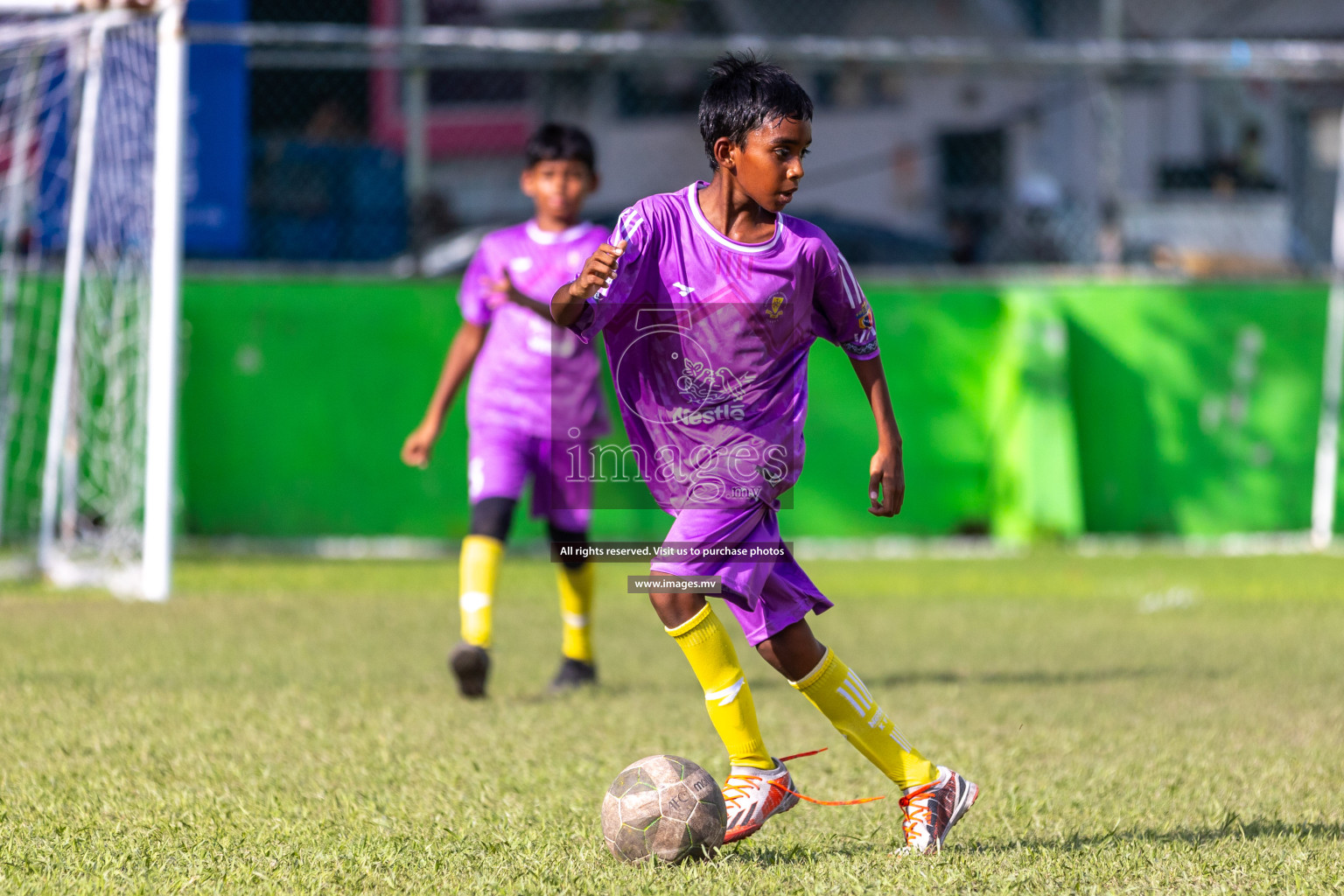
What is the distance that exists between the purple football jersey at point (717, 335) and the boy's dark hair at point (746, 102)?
19 cm

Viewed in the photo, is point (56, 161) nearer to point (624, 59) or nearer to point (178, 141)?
point (178, 141)

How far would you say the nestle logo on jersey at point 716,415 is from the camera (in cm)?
379

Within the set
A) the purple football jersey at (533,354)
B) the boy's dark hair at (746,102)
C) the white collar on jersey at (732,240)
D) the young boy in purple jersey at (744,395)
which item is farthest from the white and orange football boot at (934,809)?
the purple football jersey at (533,354)

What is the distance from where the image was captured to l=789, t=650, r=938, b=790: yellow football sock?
3.80m

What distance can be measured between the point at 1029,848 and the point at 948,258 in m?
10.9

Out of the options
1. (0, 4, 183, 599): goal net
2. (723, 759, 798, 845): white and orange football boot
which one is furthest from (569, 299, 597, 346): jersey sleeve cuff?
(0, 4, 183, 599): goal net

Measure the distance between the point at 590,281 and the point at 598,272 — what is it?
0.03 metres

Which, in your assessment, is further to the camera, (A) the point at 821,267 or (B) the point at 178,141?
(B) the point at 178,141

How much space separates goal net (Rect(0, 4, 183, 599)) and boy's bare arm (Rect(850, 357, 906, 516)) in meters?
5.20

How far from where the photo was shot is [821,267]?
3.80 metres

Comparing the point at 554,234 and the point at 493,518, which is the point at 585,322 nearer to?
the point at 493,518

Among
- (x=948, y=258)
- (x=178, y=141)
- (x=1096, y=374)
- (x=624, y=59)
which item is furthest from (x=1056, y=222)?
(x=178, y=141)

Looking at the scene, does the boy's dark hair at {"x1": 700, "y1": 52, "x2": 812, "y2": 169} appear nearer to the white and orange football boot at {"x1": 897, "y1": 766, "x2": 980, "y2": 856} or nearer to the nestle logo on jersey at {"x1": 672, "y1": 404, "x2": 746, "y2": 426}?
the nestle logo on jersey at {"x1": 672, "y1": 404, "x2": 746, "y2": 426}

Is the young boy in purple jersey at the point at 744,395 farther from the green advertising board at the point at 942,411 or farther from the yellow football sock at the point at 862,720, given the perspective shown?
the green advertising board at the point at 942,411
